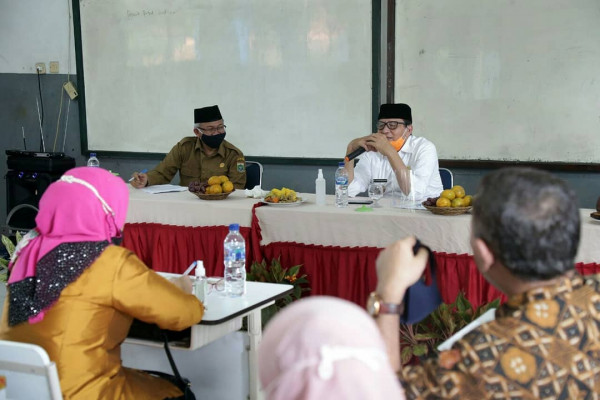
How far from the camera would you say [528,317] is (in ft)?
3.36

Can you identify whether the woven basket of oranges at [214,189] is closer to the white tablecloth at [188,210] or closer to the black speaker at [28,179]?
the white tablecloth at [188,210]

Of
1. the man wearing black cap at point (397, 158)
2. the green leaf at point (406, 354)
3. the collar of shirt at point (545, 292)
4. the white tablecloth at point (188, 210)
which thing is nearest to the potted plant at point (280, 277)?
the white tablecloth at point (188, 210)

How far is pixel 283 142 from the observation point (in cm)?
507

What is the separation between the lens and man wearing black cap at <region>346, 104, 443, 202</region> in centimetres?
347

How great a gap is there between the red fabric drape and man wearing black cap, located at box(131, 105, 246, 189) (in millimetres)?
763

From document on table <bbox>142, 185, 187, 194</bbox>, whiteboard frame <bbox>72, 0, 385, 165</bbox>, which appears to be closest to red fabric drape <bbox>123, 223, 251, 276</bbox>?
document on table <bbox>142, 185, 187, 194</bbox>

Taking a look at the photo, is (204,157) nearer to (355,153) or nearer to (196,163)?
(196,163)

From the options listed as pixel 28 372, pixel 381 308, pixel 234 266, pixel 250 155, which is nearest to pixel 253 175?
pixel 250 155

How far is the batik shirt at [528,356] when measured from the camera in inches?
39.2

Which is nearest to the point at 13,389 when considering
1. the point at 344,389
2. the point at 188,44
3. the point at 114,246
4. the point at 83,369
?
the point at 83,369

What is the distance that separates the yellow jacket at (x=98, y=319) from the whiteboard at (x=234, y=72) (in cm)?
330

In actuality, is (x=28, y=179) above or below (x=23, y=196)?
above

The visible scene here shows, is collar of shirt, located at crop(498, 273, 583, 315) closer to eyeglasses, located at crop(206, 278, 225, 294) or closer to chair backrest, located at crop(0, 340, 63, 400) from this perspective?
chair backrest, located at crop(0, 340, 63, 400)

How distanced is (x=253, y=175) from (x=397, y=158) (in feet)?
4.25
